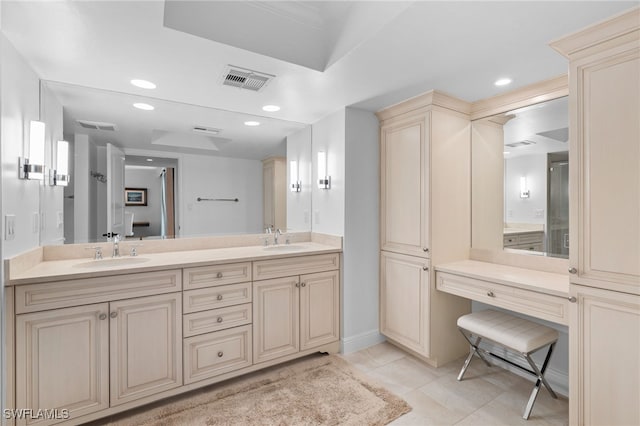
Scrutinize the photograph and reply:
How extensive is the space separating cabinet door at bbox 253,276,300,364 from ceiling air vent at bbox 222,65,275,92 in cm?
144

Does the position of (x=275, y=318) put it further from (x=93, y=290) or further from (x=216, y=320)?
(x=93, y=290)

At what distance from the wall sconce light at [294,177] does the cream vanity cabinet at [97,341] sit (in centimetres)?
146

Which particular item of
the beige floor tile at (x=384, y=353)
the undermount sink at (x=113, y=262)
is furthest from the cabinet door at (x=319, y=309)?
the undermount sink at (x=113, y=262)

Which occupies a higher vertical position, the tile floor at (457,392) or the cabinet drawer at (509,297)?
the cabinet drawer at (509,297)

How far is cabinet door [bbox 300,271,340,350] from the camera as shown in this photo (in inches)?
98.6

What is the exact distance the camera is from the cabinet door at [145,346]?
1.79m

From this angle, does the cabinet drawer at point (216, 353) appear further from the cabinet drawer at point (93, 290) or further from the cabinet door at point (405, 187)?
the cabinet door at point (405, 187)

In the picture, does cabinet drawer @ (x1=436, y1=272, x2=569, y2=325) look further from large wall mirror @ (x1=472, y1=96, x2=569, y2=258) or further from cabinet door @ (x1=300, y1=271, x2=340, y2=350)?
cabinet door @ (x1=300, y1=271, x2=340, y2=350)

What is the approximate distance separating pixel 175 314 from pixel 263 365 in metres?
0.79

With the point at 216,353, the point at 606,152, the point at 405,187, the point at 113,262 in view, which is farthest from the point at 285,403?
the point at 606,152

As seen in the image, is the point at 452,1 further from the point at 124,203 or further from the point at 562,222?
the point at 124,203

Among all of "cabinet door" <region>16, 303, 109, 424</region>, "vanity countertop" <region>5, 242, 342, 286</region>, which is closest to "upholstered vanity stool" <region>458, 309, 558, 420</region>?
"vanity countertop" <region>5, 242, 342, 286</region>

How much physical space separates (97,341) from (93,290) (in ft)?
0.99

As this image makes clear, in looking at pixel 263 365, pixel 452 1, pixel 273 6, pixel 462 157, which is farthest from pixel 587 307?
pixel 273 6
